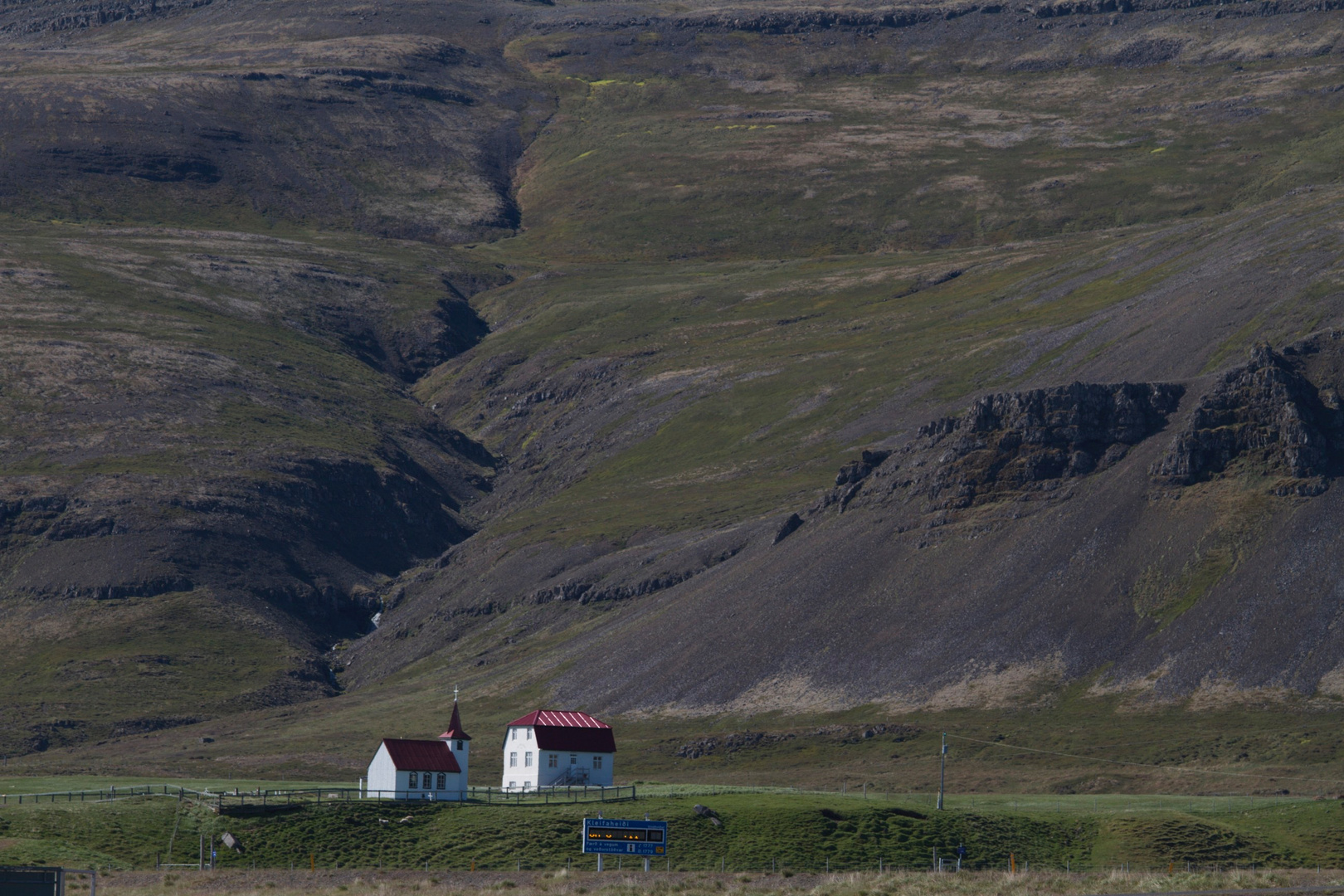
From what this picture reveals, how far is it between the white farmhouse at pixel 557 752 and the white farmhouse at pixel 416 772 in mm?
5162

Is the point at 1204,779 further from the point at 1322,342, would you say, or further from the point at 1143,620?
the point at 1322,342

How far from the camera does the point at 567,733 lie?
94.6 meters

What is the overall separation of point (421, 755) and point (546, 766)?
27.9 ft

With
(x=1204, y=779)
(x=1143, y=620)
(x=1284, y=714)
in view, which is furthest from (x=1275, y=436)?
(x=1204, y=779)

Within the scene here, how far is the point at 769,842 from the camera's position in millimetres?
73750

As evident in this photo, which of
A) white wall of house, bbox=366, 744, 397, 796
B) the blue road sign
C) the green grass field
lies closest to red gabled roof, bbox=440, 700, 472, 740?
white wall of house, bbox=366, 744, 397, 796

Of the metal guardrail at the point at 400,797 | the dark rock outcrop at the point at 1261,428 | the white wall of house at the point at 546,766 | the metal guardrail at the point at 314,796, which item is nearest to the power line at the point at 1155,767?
the dark rock outcrop at the point at 1261,428

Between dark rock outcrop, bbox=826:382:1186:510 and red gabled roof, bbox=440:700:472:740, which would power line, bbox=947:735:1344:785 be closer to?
dark rock outcrop, bbox=826:382:1186:510

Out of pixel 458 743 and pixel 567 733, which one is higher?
pixel 567 733

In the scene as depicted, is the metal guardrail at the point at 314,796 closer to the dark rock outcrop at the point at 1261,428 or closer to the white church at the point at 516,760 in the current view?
the white church at the point at 516,760

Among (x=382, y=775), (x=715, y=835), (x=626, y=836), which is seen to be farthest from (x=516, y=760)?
(x=626, y=836)

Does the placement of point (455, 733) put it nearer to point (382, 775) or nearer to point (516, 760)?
point (382, 775)

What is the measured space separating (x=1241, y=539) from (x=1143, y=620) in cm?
1303

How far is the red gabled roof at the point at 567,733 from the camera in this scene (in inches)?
3691
